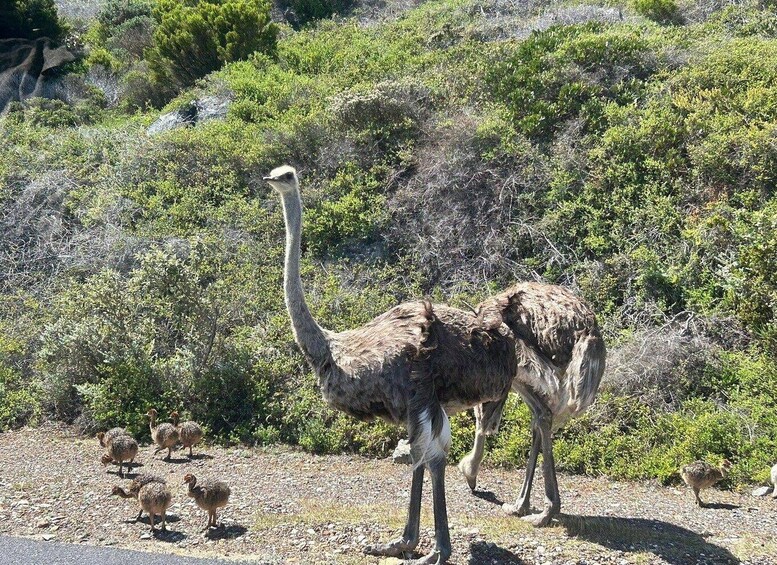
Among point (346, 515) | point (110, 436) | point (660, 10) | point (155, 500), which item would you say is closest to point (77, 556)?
point (155, 500)

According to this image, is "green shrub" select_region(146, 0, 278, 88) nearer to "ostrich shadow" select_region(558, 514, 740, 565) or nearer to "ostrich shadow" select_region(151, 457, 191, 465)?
"ostrich shadow" select_region(151, 457, 191, 465)

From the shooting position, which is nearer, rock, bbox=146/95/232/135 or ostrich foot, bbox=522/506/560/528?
ostrich foot, bbox=522/506/560/528

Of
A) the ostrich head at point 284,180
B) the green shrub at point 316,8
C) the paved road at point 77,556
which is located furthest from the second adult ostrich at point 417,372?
the green shrub at point 316,8

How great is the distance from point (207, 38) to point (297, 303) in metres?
15.0

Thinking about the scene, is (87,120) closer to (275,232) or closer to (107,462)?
(275,232)

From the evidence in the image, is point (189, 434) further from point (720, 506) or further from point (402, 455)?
point (720, 506)

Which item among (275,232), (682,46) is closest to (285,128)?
(275,232)

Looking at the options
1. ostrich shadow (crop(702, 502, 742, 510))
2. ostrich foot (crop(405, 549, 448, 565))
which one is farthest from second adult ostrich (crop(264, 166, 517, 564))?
ostrich shadow (crop(702, 502, 742, 510))

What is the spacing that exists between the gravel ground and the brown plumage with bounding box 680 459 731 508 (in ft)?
0.54

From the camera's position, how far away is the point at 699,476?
664 centimetres

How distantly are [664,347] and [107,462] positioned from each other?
5.48 m

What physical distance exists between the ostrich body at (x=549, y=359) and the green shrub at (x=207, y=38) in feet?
45.7

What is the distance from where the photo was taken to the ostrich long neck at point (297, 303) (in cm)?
555

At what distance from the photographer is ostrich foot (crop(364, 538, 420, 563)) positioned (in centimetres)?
523
